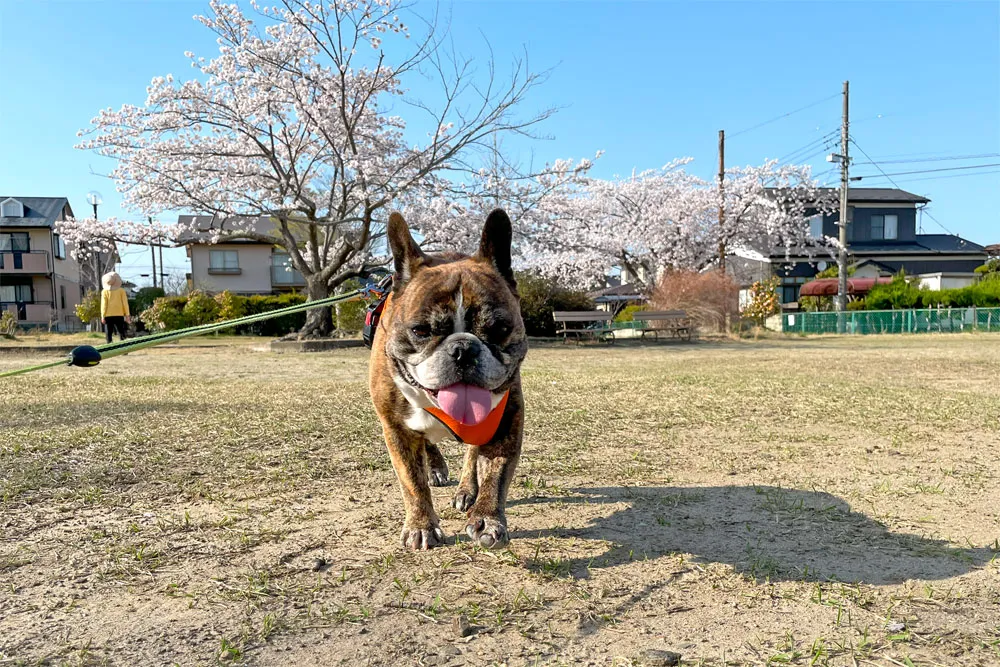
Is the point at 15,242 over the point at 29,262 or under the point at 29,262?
over

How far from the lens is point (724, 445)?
4.59 m

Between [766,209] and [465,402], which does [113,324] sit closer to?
[465,402]

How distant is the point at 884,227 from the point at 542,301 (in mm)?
35407

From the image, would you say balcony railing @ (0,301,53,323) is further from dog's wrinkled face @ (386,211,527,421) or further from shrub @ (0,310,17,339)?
dog's wrinkled face @ (386,211,527,421)

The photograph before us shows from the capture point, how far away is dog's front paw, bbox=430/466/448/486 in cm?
370

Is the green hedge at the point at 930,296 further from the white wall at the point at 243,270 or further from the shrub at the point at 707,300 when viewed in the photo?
the white wall at the point at 243,270

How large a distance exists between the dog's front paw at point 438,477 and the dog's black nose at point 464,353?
168 centimetres

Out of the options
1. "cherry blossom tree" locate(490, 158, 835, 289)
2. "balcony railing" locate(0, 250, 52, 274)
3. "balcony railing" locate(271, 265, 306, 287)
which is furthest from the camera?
"balcony railing" locate(271, 265, 306, 287)

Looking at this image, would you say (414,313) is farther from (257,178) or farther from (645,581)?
(257,178)

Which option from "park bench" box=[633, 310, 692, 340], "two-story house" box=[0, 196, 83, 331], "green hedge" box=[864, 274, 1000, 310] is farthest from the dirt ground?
"two-story house" box=[0, 196, 83, 331]

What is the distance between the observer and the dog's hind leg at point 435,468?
370 cm

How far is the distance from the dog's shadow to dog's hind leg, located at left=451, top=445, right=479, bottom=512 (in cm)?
22

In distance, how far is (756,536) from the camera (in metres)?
2.71

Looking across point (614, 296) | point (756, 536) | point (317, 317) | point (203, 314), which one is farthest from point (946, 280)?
point (756, 536)
